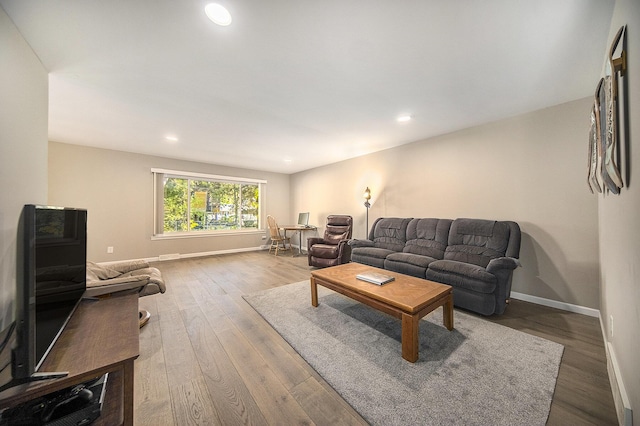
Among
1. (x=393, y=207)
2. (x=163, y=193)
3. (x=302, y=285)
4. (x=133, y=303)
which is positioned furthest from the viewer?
(x=163, y=193)

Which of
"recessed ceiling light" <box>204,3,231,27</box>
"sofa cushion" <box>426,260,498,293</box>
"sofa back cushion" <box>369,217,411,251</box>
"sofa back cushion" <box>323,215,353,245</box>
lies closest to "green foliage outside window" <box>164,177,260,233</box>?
"sofa back cushion" <box>323,215,353,245</box>

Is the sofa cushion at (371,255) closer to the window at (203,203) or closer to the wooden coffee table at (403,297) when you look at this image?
the wooden coffee table at (403,297)

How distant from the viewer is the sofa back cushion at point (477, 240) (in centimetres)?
269

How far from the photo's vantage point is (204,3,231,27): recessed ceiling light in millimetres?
1307

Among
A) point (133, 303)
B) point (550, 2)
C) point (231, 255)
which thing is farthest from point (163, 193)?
point (550, 2)

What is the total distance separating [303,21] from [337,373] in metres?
2.38

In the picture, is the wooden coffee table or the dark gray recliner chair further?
the dark gray recliner chair

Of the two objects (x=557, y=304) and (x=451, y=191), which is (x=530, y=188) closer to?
(x=451, y=191)

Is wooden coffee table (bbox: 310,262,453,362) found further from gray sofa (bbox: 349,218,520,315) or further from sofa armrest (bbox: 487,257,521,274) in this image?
sofa armrest (bbox: 487,257,521,274)

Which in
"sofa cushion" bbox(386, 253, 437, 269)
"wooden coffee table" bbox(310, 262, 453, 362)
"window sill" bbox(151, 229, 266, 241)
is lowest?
"wooden coffee table" bbox(310, 262, 453, 362)

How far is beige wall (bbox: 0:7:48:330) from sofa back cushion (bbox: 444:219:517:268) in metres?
3.90

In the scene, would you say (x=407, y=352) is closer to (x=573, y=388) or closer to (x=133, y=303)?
(x=573, y=388)

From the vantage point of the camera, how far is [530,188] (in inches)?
109

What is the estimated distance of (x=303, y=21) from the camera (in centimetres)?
142
